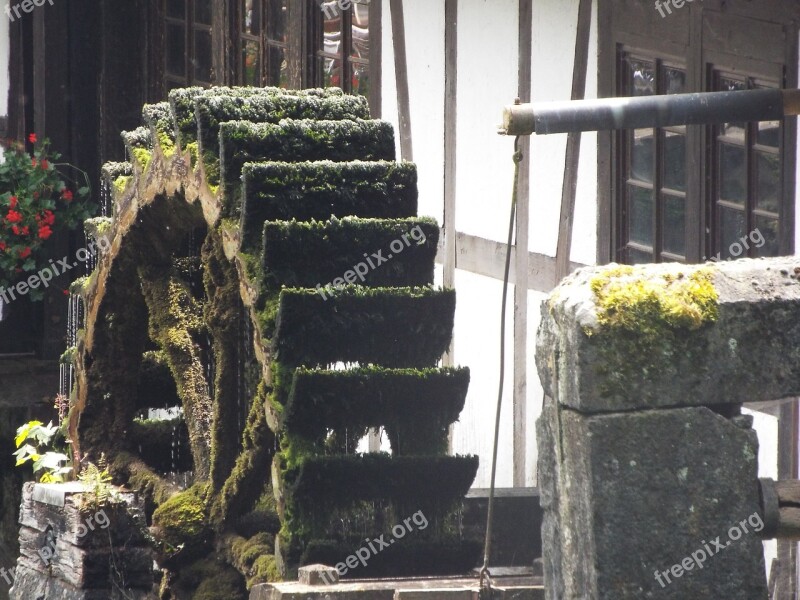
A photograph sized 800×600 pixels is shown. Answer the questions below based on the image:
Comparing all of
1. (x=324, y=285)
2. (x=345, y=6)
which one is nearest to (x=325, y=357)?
(x=324, y=285)

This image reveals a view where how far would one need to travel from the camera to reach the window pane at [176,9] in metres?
9.78

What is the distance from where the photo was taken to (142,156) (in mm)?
6238

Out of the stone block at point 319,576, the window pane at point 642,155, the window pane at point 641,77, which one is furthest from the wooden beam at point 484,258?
the stone block at point 319,576

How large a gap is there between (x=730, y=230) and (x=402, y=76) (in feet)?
6.96

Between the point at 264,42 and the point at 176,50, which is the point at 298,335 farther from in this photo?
the point at 176,50

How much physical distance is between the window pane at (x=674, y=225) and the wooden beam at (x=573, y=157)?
0.58m

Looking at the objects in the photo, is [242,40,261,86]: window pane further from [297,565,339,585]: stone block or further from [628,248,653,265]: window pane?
[297,565,339,585]: stone block

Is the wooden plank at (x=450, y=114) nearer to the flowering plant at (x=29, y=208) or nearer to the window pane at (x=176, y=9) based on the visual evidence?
the window pane at (x=176, y=9)

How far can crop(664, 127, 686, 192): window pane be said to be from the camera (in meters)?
5.66

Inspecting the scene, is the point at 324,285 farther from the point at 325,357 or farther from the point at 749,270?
the point at 749,270

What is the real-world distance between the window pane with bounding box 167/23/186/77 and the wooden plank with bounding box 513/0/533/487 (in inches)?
154

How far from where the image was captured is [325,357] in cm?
504

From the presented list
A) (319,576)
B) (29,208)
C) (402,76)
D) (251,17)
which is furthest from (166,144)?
(29,208)
